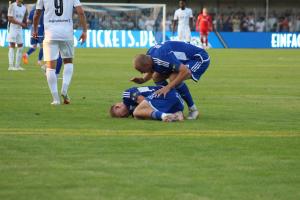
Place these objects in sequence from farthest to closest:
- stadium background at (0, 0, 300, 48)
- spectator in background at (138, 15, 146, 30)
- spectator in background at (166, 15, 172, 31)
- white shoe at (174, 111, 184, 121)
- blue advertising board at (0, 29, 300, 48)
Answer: spectator in background at (166, 15, 172, 31)
spectator in background at (138, 15, 146, 30)
stadium background at (0, 0, 300, 48)
blue advertising board at (0, 29, 300, 48)
white shoe at (174, 111, 184, 121)

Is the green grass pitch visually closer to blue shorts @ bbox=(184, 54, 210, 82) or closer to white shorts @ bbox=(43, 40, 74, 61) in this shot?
blue shorts @ bbox=(184, 54, 210, 82)

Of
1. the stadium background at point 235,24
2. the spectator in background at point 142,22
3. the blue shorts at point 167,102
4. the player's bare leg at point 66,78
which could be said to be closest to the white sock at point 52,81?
the player's bare leg at point 66,78

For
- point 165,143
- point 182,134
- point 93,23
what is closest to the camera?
point 165,143

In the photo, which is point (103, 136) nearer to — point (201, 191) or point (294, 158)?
point (294, 158)

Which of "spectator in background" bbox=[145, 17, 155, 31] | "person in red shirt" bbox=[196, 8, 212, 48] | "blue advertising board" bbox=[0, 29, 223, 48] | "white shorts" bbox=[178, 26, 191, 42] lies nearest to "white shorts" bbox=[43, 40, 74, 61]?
"white shorts" bbox=[178, 26, 191, 42]

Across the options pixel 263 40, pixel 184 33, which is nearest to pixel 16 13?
pixel 184 33

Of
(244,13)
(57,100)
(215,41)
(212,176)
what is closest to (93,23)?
(215,41)

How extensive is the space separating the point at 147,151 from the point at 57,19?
22.1ft

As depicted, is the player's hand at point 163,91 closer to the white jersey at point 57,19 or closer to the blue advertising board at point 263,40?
the white jersey at point 57,19

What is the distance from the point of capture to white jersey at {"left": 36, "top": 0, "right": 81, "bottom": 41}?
16.0 m

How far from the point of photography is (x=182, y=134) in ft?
37.5

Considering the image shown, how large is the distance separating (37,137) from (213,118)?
3.74 metres

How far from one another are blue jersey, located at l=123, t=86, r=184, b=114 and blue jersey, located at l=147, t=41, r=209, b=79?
341mm

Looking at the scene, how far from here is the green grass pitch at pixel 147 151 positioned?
24.9ft
